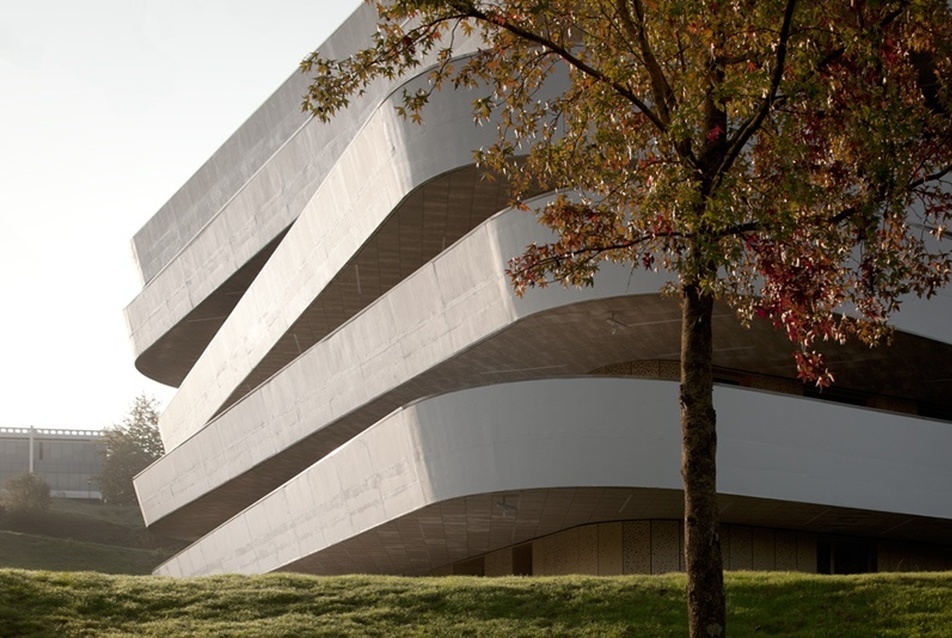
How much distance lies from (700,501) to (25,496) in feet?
219

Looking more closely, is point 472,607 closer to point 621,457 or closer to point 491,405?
point 621,457

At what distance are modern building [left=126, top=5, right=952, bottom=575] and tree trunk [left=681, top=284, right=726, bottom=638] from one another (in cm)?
749

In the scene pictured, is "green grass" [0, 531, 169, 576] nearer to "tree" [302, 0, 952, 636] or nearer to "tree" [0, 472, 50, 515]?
"tree" [0, 472, 50, 515]

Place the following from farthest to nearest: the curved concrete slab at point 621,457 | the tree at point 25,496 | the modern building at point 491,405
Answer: the tree at point 25,496 → the modern building at point 491,405 → the curved concrete slab at point 621,457

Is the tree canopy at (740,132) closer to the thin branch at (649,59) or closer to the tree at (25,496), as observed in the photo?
the thin branch at (649,59)

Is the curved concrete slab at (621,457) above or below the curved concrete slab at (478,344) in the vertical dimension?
below

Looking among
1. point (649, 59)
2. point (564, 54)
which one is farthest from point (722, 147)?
point (564, 54)

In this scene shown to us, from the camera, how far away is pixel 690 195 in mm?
11148

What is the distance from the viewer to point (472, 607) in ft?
53.6

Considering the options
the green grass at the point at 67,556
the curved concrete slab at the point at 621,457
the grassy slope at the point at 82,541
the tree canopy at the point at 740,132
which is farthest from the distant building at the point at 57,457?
the tree canopy at the point at 740,132

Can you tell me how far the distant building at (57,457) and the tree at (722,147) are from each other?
8047cm

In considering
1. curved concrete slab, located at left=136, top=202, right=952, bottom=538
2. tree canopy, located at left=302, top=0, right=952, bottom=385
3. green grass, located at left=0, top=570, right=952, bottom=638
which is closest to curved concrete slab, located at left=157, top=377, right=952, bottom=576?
→ curved concrete slab, located at left=136, top=202, right=952, bottom=538

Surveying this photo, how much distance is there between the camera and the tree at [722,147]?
11352mm

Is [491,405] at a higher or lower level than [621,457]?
higher
